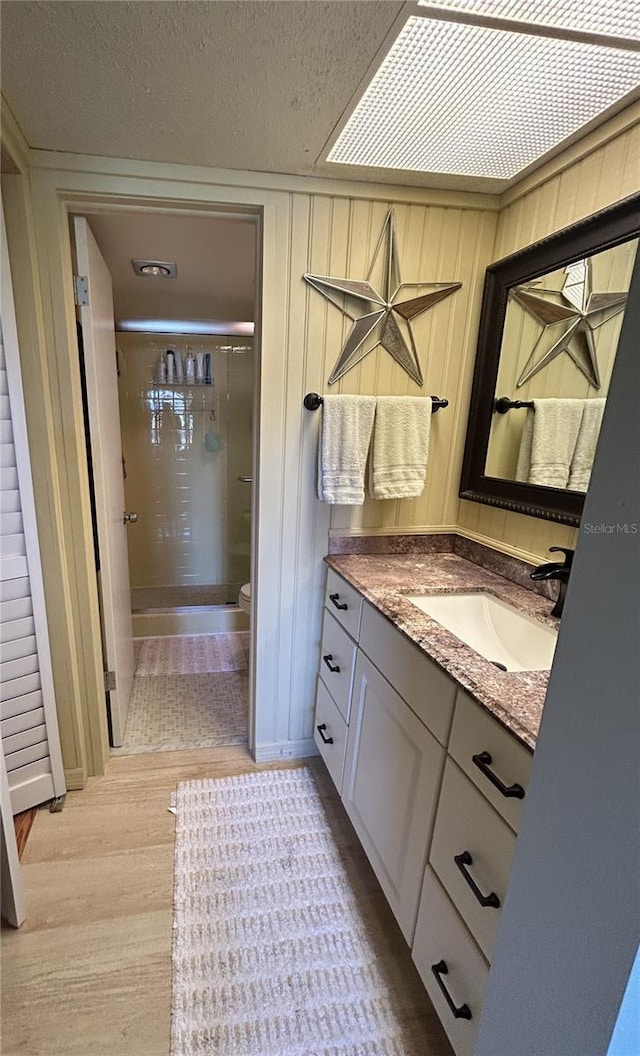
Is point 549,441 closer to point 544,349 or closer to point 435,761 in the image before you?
point 544,349

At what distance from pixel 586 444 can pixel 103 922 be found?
1.91m

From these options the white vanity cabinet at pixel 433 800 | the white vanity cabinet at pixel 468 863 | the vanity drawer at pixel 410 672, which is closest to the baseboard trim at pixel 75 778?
the white vanity cabinet at pixel 433 800

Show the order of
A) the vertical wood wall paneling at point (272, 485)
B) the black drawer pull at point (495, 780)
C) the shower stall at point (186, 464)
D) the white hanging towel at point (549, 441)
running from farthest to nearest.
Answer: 1. the shower stall at point (186, 464)
2. the vertical wood wall paneling at point (272, 485)
3. the white hanging towel at point (549, 441)
4. the black drawer pull at point (495, 780)

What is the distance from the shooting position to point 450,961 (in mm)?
990

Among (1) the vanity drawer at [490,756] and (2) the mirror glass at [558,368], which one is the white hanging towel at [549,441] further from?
(1) the vanity drawer at [490,756]

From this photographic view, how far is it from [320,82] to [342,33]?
15 cm

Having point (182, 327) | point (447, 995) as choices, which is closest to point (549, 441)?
point (447, 995)

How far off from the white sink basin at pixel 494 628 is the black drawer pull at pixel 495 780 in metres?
0.42

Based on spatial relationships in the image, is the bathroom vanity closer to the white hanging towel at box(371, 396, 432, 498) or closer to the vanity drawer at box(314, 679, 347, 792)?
the vanity drawer at box(314, 679, 347, 792)

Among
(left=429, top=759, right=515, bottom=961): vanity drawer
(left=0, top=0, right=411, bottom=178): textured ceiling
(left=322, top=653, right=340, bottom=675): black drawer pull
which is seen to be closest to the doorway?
(left=0, top=0, right=411, bottom=178): textured ceiling

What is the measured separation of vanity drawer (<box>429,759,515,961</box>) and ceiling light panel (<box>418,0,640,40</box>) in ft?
4.93

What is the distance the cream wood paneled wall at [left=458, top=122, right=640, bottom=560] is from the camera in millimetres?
1200

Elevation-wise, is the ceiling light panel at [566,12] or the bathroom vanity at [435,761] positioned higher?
the ceiling light panel at [566,12]

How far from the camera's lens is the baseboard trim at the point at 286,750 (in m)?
1.99
